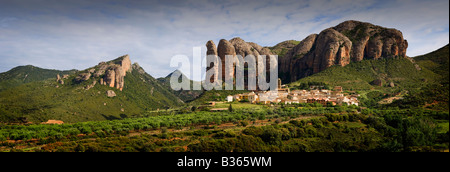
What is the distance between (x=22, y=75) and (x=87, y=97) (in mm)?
60576

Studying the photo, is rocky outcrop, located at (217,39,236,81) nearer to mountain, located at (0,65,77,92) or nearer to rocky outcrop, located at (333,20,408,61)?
rocky outcrop, located at (333,20,408,61)

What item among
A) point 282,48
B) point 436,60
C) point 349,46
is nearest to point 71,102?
point 349,46

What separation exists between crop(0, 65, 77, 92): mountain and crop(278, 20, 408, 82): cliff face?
120 metres

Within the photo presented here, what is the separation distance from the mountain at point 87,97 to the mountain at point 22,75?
1587 cm

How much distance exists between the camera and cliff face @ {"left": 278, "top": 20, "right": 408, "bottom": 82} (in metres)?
88.6

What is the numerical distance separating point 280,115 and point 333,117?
904 cm

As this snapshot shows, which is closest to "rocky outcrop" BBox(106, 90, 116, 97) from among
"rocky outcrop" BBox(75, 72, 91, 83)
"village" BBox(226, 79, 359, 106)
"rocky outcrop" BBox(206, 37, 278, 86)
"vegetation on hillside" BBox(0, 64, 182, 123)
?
"vegetation on hillside" BBox(0, 64, 182, 123)

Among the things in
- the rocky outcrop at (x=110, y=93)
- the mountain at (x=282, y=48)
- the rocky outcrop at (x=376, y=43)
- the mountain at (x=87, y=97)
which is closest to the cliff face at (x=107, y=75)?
the mountain at (x=87, y=97)

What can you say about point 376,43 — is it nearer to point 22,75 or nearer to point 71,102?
point 71,102

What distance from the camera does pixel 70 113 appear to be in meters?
76.4

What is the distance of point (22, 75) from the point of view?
127125 millimetres

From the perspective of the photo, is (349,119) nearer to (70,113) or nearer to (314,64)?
(314,64)

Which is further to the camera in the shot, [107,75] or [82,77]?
[107,75]
